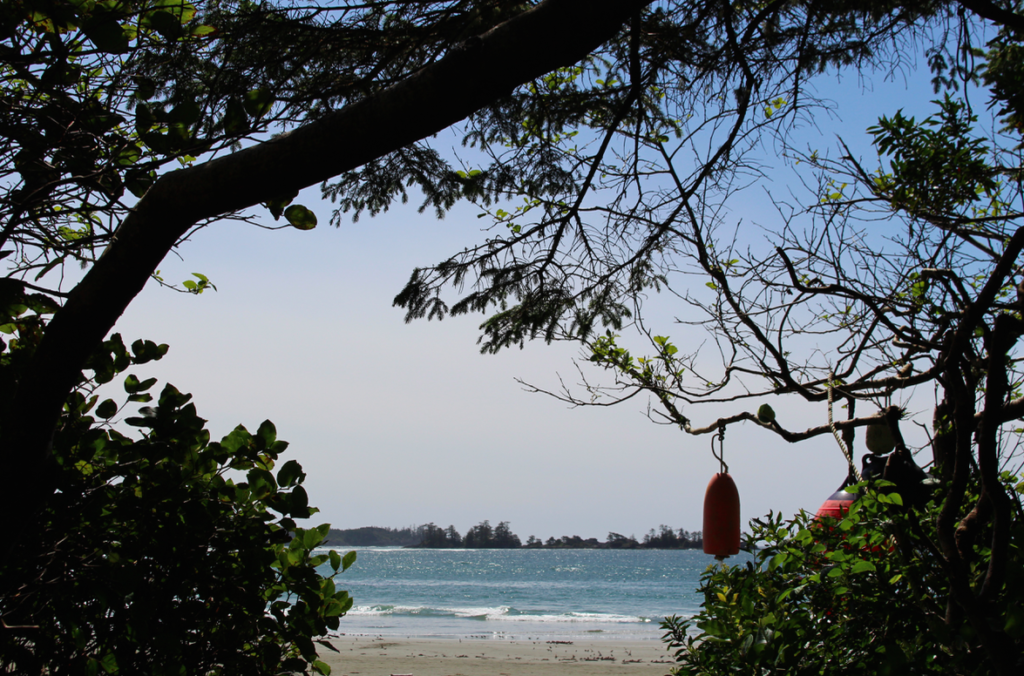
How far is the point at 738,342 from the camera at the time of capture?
3701 millimetres

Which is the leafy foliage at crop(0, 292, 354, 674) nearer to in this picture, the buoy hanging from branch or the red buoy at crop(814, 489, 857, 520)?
the buoy hanging from branch

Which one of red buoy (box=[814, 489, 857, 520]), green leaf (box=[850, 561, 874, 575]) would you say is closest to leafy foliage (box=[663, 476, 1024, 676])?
green leaf (box=[850, 561, 874, 575])

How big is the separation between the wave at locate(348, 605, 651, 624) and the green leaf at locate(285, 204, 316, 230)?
2651 cm

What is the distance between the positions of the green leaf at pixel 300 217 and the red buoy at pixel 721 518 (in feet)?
7.54

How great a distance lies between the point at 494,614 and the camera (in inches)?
1145

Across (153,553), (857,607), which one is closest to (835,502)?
(857,607)

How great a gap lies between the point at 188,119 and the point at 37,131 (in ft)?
1.48

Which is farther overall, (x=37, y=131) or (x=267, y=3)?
(x=267, y=3)

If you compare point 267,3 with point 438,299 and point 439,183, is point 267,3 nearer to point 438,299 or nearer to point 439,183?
point 439,183

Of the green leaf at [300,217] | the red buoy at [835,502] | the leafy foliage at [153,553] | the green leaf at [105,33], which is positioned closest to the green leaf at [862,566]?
the red buoy at [835,502]

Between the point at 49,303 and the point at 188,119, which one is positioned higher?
the point at 188,119

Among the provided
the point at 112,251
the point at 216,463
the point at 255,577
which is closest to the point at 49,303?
the point at 112,251

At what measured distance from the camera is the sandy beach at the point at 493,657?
39.7ft

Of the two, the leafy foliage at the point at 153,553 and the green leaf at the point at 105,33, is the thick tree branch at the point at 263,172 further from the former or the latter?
the green leaf at the point at 105,33
